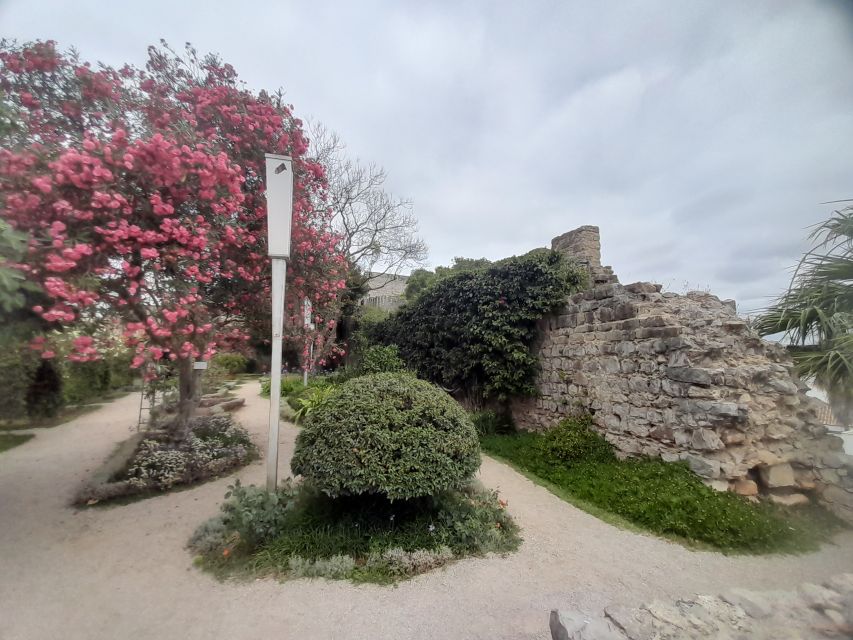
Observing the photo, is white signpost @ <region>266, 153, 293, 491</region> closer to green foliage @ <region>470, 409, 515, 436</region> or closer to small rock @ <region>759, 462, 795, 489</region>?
green foliage @ <region>470, 409, 515, 436</region>

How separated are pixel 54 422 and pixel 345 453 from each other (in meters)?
9.66

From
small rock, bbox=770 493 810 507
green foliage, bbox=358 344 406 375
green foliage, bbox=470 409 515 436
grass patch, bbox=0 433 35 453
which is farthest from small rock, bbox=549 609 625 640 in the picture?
grass patch, bbox=0 433 35 453

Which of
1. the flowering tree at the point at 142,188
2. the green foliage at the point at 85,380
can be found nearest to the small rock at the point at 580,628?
the flowering tree at the point at 142,188

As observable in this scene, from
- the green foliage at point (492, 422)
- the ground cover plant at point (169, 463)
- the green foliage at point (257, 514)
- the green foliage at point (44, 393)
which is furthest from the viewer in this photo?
the green foliage at point (44, 393)

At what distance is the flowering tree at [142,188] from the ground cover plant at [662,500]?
4566 millimetres

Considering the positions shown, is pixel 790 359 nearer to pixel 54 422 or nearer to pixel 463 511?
pixel 463 511

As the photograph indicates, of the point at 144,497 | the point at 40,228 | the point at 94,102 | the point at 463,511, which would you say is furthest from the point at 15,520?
the point at 463,511

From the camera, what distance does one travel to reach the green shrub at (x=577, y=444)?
4891mm

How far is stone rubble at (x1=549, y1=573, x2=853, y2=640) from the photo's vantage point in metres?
1.63

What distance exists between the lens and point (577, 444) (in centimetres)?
500

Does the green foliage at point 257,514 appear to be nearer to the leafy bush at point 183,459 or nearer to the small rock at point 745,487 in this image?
the leafy bush at point 183,459

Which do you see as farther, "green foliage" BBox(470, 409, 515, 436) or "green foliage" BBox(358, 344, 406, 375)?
"green foliage" BBox(358, 344, 406, 375)

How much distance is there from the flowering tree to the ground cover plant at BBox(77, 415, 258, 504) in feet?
6.75

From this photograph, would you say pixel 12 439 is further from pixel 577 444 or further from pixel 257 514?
pixel 577 444
